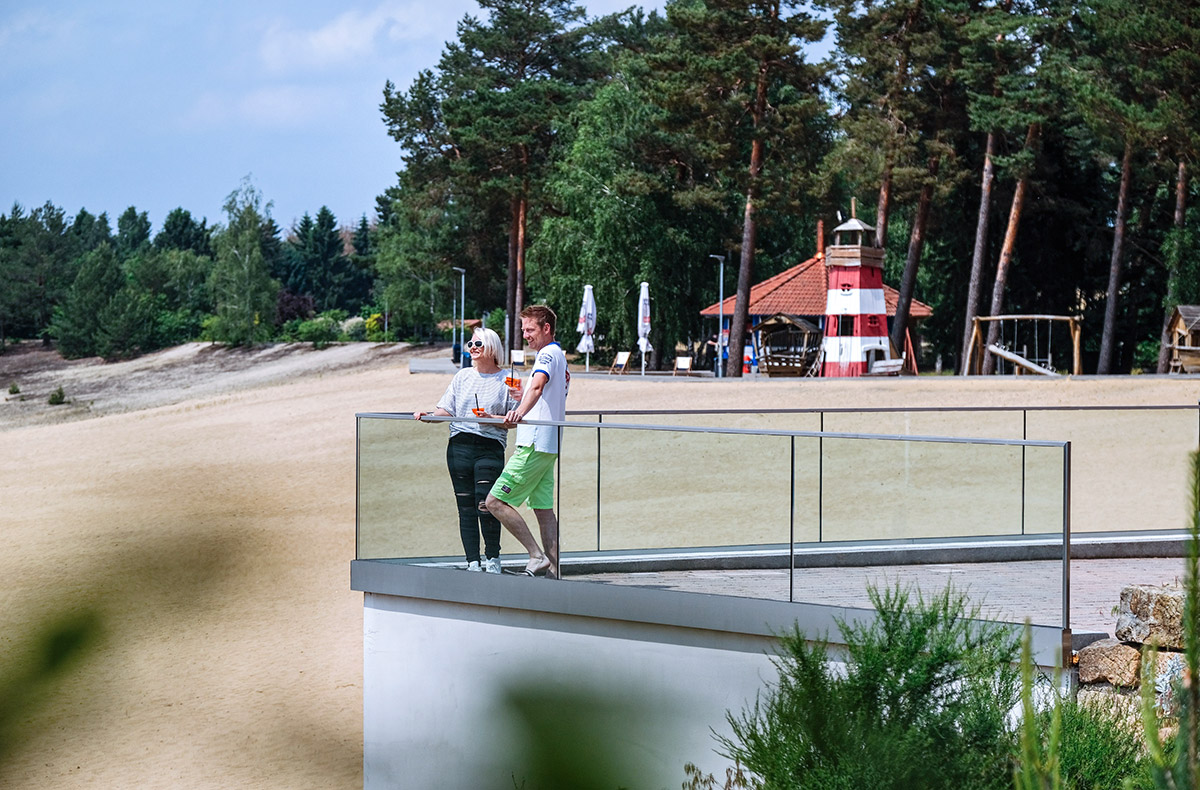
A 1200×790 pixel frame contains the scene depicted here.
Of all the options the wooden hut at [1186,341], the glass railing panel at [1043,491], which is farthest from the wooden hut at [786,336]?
the glass railing panel at [1043,491]

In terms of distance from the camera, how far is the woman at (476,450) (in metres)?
8.08

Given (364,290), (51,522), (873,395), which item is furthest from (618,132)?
(364,290)

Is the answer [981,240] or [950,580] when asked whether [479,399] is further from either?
[981,240]

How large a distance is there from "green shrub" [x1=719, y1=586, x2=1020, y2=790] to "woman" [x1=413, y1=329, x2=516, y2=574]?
8.63 ft

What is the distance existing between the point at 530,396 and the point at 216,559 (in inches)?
274

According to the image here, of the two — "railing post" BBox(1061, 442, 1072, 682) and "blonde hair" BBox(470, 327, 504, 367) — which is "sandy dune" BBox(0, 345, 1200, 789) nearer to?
"blonde hair" BBox(470, 327, 504, 367)

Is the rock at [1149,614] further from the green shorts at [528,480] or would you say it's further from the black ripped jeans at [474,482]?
the black ripped jeans at [474,482]

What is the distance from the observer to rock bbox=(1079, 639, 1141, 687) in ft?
21.1

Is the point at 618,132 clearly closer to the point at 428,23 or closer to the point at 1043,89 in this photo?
the point at 1043,89

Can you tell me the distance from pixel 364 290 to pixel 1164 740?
11912cm

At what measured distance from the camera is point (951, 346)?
5234 centimetres

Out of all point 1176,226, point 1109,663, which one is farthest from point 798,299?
Answer: point 1109,663

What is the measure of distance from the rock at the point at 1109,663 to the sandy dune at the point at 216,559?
3718 millimetres

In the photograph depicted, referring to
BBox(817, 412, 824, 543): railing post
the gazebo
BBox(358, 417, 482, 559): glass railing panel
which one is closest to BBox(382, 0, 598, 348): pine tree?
the gazebo
